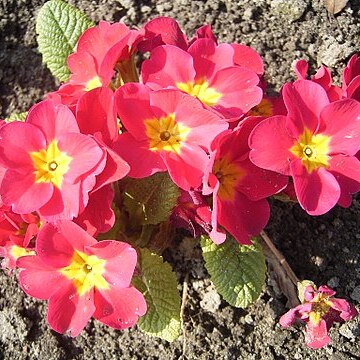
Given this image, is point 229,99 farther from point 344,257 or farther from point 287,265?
point 344,257

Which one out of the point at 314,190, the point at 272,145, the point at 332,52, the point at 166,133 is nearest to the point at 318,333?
the point at 314,190

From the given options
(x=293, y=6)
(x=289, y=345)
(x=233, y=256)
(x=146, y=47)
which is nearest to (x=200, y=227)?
(x=233, y=256)

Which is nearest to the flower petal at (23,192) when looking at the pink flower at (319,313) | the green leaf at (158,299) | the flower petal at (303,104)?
the green leaf at (158,299)

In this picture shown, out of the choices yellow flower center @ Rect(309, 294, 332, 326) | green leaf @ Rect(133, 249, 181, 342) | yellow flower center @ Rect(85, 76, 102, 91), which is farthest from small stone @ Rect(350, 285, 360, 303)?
A: yellow flower center @ Rect(85, 76, 102, 91)

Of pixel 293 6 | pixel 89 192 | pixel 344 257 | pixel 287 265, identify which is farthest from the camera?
pixel 293 6

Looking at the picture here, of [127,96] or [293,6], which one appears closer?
[127,96]

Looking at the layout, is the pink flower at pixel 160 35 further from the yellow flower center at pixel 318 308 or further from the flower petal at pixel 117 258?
the yellow flower center at pixel 318 308

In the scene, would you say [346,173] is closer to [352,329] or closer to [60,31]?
[352,329]
